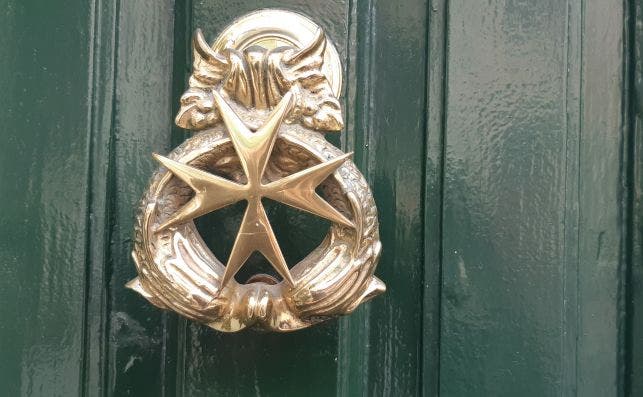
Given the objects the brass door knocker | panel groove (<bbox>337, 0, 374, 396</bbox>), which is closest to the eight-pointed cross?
the brass door knocker

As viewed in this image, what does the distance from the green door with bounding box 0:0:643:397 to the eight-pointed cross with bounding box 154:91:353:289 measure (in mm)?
99

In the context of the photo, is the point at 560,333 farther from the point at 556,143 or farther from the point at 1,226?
the point at 1,226

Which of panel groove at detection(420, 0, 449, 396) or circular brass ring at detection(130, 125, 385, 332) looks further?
panel groove at detection(420, 0, 449, 396)

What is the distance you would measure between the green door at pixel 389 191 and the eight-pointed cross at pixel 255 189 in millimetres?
99

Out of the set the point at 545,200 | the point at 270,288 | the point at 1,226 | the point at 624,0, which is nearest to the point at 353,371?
the point at 270,288

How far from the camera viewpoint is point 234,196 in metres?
0.47

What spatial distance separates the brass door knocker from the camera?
47cm

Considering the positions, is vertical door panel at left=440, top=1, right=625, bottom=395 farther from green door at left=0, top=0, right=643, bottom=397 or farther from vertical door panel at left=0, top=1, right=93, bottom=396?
vertical door panel at left=0, top=1, right=93, bottom=396

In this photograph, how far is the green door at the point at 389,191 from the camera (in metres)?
0.58

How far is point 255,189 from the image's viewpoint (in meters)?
0.47

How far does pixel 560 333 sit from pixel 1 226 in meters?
0.52

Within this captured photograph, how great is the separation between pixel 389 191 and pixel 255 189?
0.18 m

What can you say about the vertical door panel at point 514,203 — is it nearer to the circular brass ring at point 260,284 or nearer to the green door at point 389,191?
the green door at point 389,191

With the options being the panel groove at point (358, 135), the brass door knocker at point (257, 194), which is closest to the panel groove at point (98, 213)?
the brass door knocker at point (257, 194)
